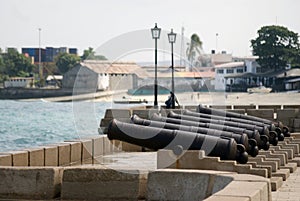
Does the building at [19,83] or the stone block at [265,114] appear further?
the building at [19,83]

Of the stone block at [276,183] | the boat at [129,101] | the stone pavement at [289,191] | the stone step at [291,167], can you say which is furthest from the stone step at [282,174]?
the boat at [129,101]

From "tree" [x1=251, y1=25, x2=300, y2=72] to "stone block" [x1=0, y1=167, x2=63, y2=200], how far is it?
11120 cm

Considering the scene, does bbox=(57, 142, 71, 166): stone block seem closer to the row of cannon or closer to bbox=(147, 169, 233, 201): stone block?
the row of cannon

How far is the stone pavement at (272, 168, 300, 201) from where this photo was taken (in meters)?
11.5

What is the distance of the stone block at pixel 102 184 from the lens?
10078 mm

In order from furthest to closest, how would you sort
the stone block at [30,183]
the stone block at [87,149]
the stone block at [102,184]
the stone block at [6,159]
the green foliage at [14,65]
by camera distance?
the green foliage at [14,65], the stone block at [87,149], the stone block at [6,159], the stone block at [30,183], the stone block at [102,184]

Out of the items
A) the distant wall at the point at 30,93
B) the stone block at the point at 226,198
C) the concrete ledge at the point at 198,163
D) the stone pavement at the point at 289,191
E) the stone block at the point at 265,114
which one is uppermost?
the stone block at the point at 265,114

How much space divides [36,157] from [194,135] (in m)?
2.72

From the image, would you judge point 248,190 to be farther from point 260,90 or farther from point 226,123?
point 260,90

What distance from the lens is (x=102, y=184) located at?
1023cm

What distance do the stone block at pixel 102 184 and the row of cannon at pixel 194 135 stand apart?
3178 mm

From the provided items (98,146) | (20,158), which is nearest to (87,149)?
(98,146)

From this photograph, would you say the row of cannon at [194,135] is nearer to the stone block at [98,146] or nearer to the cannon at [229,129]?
the cannon at [229,129]

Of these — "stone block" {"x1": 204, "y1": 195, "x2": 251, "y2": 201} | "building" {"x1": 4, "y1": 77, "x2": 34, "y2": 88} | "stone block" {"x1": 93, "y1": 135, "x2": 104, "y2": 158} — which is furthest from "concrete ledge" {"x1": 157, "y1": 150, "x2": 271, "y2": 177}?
"building" {"x1": 4, "y1": 77, "x2": 34, "y2": 88}
